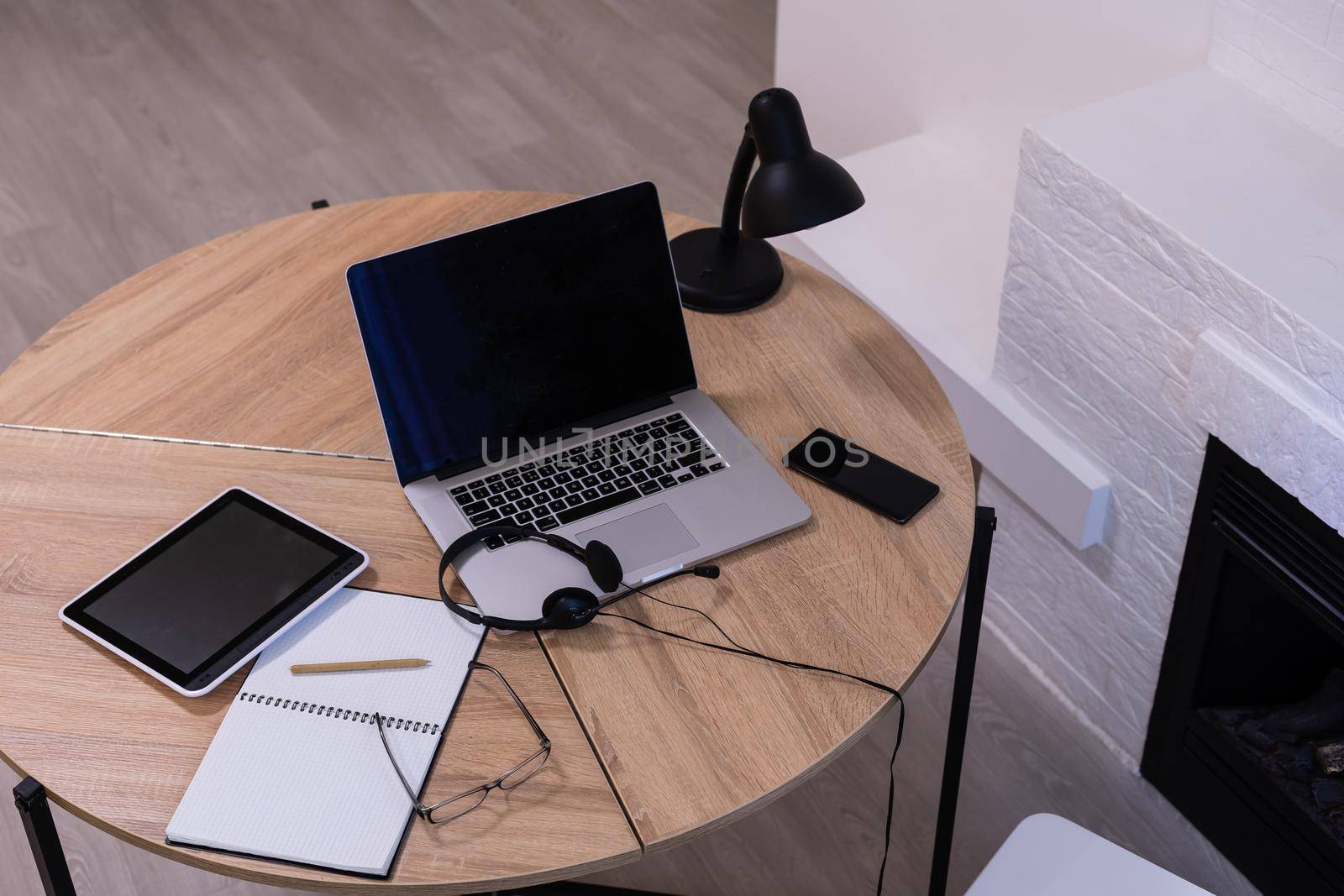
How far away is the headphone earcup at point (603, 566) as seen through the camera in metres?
1.29

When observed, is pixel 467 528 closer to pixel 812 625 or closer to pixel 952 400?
pixel 812 625

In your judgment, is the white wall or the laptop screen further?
the white wall

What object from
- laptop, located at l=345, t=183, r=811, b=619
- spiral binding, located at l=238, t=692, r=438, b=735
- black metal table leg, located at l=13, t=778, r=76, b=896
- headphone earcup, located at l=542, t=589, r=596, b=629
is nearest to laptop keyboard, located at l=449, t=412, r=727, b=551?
laptop, located at l=345, t=183, r=811, b=619

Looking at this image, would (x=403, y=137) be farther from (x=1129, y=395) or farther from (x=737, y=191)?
(x=1129, y=395)

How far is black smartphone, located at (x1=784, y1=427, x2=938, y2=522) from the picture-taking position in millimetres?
1418

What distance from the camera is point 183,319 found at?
168cm

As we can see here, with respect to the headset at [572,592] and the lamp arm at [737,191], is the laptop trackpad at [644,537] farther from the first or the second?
the lamp arm at [737,191]

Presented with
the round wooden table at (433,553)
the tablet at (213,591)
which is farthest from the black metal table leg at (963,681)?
the tablet at (213,591)

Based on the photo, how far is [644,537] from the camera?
138 centimetres

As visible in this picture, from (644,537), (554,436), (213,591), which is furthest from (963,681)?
(213,591)

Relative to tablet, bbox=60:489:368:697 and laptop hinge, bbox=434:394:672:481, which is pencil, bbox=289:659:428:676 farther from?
laptop hinge, bbox=434:394:672:481

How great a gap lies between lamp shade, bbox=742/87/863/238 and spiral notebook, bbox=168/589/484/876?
1.85 feet

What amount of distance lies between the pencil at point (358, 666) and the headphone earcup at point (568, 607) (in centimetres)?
13

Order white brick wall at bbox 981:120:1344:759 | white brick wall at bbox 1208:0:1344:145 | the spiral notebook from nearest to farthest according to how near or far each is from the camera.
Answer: the spiral notebook → white brick wall at bbox 981:120:1344:759 → white brick wall at bbox 1208:0:1344:145
